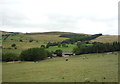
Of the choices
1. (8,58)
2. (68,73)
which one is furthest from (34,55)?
(68,73)

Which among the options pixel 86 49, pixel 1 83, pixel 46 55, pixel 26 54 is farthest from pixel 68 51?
pixel 1 83

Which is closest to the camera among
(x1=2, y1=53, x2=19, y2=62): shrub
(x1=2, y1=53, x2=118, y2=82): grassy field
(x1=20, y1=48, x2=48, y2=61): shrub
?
(x1=2, y1=53, x2=118, y2=82): grassy field

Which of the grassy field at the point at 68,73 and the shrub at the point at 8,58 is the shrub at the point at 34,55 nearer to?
the shrub at the point at 8,58

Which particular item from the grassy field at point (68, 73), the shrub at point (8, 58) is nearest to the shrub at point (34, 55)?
the shrub at point (8, 58)

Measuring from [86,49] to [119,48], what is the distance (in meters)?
15.6

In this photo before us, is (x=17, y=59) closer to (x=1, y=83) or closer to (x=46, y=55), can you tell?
(x=46, y=55)

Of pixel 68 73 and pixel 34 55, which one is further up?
pixel 68 73

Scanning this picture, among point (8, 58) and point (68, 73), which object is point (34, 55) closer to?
point (8, 58)

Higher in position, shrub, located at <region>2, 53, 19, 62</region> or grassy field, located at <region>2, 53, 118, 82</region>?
grassy field, located at <region>2, 53, 118, 82</region>

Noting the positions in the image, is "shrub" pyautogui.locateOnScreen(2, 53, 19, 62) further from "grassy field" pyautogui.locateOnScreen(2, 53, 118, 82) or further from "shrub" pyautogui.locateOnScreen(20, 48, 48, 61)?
"grassy field" pyautogui.locateOnScreen(2, 53, 118, 82)

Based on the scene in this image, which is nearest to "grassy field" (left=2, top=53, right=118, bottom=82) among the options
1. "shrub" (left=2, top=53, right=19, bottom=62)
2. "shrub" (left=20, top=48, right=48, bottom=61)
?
→ "shrub" (left=20, top=48, right=48, bottom=61)

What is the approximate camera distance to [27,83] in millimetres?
24625

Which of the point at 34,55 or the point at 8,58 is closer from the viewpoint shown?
the point at 34,55

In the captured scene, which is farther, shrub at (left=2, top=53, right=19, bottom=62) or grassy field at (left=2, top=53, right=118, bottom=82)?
shrub at (left=2, top=53, right=19, bottom=62)
